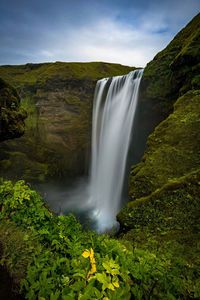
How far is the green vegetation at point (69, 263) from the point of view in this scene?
167 centimetres

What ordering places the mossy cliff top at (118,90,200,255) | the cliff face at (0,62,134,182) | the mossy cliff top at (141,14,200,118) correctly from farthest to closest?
1. the cliff face at (0,62,134,182)
2. the mossy cliff top at (141,14,200,118)
3. the mossy cliff top at (118,90,200,255)

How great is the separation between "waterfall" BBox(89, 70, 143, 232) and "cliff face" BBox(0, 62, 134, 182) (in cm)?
324

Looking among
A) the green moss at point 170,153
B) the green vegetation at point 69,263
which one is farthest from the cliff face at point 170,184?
the green vegetation at point 69,263

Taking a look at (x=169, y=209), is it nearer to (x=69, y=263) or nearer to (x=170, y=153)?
(x=170, y=153)

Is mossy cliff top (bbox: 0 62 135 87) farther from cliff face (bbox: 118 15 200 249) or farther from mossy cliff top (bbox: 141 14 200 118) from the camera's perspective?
cliff face (bbox: 118 15 200 249)

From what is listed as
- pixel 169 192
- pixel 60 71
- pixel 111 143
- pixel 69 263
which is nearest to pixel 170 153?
pixel 169 192

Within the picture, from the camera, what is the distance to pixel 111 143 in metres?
21.3

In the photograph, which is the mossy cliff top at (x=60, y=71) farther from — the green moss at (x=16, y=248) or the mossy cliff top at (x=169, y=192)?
the green moss at (x=16, y=248)

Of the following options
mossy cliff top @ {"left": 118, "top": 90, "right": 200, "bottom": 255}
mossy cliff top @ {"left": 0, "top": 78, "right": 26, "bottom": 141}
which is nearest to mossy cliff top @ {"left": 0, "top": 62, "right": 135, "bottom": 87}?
mossy cliff top @ {"left": 0, "top": 78, "right": 26, "bottom": 141}

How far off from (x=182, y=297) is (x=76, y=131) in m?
27.6

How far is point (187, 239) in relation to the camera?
4230mm

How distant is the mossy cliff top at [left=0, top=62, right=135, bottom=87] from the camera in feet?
103

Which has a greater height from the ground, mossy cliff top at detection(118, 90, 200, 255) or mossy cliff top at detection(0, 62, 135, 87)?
mossy cliff top at detection(0, 62, 135, 87)

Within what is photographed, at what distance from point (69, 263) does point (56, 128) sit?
1133 inches
